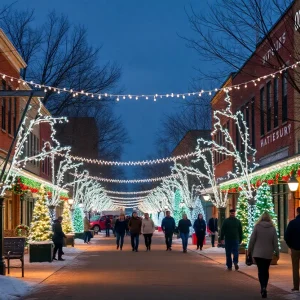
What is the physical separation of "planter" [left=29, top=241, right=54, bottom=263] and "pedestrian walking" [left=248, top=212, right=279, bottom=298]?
1204cm

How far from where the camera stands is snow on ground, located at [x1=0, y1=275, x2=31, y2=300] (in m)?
16.4

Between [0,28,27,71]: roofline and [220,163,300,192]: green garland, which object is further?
[0,28,27,71]: roofline

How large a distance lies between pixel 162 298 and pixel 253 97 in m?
28.2

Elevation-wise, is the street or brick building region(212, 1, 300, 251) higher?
brick building region(212, 1, 300, 251)

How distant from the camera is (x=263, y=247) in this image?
54.7ft

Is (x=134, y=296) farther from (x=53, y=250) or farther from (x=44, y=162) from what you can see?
(x=44, y=162)

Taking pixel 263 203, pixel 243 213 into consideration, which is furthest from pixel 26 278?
pixel 243 213

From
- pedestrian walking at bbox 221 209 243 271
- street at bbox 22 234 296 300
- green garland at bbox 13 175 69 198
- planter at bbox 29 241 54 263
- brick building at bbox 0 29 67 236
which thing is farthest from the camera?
brick building at bbox 0 29 67 236

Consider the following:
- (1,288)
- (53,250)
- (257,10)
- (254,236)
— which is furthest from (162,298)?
(53,250)

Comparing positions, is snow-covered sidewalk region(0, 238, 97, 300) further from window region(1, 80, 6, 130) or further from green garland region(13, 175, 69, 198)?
window region(1, 80, 6, 130)

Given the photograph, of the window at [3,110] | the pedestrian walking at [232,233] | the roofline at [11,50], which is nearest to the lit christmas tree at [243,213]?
the pedestrian walking at [232,233]

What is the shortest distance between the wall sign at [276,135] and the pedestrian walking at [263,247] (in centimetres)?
1771

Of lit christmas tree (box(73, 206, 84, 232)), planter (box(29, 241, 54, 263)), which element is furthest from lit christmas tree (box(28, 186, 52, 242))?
lit christmas tree (box(73, 206, 84, 232))

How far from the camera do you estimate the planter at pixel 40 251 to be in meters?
27.5
